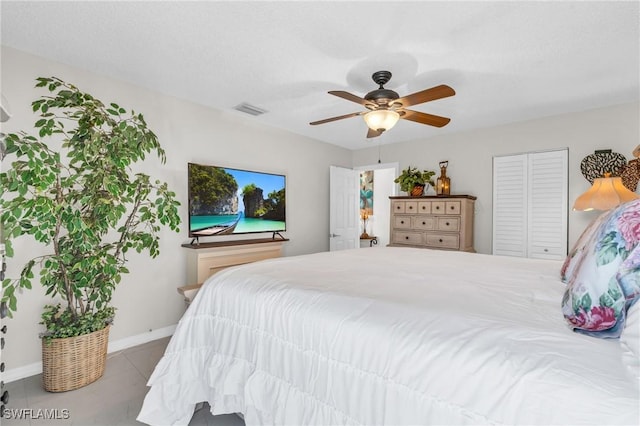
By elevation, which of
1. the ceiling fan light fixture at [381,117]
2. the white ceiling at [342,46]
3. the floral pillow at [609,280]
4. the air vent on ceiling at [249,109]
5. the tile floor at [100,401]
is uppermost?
the white ceiling at [342,46]

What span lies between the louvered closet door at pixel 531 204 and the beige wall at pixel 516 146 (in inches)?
3.1

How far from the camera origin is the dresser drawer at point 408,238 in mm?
4203

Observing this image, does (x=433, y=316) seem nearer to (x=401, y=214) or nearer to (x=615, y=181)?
(x=615, y=181)

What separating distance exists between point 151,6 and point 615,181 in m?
4.12

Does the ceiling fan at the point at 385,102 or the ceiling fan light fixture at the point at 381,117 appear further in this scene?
the ceiling fan light fixture at the point at 381,117

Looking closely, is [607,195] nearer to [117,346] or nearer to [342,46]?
[342,46]

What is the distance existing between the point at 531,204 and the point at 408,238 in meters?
1.57

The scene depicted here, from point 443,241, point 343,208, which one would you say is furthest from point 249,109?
point 443,241

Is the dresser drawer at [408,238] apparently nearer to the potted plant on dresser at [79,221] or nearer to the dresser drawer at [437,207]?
the dresser drawer at [437,207]

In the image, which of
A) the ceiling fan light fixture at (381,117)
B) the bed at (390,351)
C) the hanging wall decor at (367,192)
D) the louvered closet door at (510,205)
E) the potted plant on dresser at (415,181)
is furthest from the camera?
the hanging wall decor at (367,192)

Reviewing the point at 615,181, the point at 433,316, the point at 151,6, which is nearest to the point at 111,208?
the point at 151,6

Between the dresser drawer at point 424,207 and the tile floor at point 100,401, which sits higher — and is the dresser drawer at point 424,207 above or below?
above

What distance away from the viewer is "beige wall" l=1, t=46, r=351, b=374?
2268 mm

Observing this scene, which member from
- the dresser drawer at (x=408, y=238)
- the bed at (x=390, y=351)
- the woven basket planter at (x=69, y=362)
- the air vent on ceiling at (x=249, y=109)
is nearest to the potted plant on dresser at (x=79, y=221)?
the woven basket planter at (x=69, y=362)
